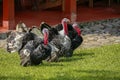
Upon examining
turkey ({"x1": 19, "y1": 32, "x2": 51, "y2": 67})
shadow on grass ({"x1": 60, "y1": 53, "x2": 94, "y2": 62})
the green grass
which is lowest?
shadow on grass ({"x1": 60, "y1": 53, "x2": 94, "y2": 62})

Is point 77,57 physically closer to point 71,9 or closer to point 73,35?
point 73,35

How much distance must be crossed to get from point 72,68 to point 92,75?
668 millimetres

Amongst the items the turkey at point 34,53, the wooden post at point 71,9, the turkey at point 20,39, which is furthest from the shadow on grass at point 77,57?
the wooden post at point 71,9

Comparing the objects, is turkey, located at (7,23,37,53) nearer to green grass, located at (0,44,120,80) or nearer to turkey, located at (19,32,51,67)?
green grass, located at (0,44,120,80)

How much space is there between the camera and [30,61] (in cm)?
944

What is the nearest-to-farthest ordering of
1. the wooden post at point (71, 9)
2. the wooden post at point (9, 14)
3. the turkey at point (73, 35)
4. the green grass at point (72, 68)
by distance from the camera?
the green grass at point (72, 68) < the turkey at point (73, 35) < the wooden post at point (9, 14) < the wooden post at point (71, 9)

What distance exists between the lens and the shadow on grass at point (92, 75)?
27.8 ft

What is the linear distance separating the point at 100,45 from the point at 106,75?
359 centimetres

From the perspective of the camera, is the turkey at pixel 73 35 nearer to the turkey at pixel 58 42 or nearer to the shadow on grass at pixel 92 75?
the turkey at pixel 58 42

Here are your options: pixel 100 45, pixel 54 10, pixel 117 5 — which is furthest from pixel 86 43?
pixel 117 5

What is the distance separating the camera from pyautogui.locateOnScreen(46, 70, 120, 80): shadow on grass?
334 inches

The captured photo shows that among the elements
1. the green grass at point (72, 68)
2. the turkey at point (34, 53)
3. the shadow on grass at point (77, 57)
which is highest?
the turkey at point (34, 53)

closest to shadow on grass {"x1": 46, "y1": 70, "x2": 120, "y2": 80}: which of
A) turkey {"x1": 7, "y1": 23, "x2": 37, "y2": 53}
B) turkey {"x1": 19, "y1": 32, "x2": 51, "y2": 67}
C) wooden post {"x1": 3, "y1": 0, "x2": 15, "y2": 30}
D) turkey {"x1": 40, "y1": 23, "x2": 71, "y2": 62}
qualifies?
turkey {"x1": 19, "y1": 32, "x2": 51, "y2": 67}

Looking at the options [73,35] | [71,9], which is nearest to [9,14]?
[71,9]
